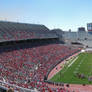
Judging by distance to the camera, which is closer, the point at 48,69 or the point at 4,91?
the point at 4,91

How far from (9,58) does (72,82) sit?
1080 cm

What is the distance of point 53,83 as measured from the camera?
73.1 feet

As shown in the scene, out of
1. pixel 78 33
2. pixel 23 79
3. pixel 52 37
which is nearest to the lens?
pixel 23 79

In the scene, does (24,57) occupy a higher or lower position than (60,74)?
higher

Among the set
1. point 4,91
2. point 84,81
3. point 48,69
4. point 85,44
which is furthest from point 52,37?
point 4,91

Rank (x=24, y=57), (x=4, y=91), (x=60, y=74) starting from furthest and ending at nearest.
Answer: (x=24, y=57) < (x=60, y=74) < (x=4, y=91)

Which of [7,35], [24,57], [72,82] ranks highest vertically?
[7,35]

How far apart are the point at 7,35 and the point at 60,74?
47.9ft

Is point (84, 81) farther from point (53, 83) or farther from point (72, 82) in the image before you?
point (53, 83)

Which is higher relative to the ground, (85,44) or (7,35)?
(7,35)

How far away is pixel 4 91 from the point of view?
36.7ft

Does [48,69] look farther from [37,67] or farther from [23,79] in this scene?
[23,79]

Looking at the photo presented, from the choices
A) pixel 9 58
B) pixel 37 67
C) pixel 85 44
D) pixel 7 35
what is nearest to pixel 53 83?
pixel 37 67

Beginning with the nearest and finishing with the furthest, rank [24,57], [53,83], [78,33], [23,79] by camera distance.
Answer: [23,79] → [53,83] → [24,57] → [78,33]
